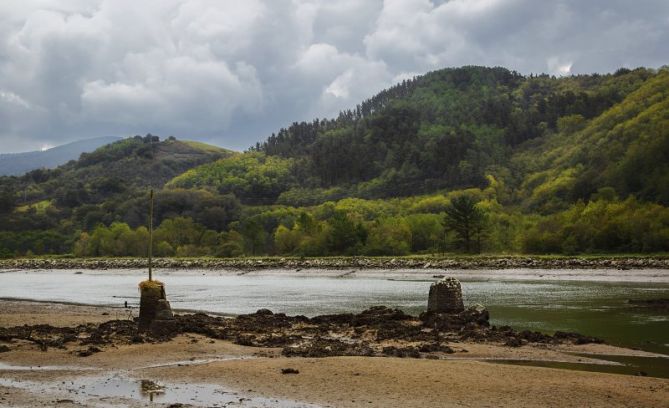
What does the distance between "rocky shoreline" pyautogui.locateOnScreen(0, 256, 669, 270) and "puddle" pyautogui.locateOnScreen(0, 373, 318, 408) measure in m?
69.6

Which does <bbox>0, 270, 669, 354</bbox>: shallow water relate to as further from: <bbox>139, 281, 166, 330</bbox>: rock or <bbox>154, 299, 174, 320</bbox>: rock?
<bbox>139, 281, 166, 330</bbox>: rock

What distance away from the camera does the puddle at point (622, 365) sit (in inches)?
776

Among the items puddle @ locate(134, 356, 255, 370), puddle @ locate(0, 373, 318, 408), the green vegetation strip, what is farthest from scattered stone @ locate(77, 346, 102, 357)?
the green vegetation strip

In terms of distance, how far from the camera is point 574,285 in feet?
206

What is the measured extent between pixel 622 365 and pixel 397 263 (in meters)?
83.1

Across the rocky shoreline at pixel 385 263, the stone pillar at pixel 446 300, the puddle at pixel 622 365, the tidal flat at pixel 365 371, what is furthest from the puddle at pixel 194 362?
the rocky shoreline at pixel 385 263

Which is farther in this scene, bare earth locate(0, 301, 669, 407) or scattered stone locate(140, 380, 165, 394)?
scattered stone locate(140, 380, 165, 394)

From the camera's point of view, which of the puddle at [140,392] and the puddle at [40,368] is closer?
the puddle at [140,392]

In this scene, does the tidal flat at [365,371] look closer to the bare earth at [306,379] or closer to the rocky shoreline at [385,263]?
the bare earth at [306,379]

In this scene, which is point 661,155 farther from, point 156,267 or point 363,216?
point 156,267

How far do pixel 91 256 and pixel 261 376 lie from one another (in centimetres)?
17016

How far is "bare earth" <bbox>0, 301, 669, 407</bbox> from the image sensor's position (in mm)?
15891

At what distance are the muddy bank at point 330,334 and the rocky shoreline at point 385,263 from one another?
180 feet

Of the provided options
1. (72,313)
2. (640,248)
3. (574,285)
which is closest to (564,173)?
(640,248)
